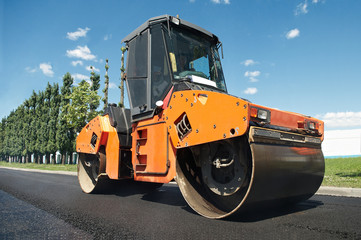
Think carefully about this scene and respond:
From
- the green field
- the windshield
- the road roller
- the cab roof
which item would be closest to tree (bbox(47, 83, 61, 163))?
the green field

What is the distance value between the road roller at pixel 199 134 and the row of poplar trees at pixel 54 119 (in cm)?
2002

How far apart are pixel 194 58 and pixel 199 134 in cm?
159

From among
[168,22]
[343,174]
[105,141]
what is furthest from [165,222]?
[343,174]

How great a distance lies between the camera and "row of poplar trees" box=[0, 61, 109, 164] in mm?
24266

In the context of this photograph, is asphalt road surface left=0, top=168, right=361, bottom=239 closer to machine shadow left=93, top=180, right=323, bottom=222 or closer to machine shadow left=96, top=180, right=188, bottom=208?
machine shadow left=93, top=180, right=323, bottom=222

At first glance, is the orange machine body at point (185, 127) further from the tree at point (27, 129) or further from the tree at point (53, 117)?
the tree at point (27, 129)

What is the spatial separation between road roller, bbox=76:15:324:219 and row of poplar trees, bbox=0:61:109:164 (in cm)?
2002

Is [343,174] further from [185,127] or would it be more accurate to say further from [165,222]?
[165,222]

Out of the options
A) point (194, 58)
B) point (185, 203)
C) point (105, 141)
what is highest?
point (194, 58)

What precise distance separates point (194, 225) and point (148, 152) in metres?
1.40

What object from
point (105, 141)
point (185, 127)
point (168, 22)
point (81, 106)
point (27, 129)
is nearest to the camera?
point (185, 127)

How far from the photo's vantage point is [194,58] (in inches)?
170

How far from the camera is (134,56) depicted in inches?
188

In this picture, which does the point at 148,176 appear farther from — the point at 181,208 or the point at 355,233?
the point at 355,233
